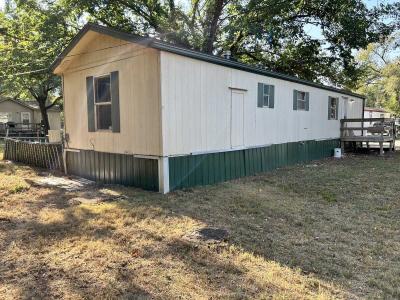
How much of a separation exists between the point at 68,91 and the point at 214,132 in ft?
13.6

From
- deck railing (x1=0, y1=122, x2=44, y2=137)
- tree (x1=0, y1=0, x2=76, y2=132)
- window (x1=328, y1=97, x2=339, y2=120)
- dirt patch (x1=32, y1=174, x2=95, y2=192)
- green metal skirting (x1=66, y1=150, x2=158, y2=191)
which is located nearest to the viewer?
green metal skirting (x1=66, y1=150, x2=158, y2=191)

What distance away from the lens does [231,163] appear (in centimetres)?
879

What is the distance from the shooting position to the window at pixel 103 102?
26.6 feet

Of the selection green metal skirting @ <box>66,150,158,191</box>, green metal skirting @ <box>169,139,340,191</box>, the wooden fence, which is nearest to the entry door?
green metal skirting @ <box>169,139,340,191</box>

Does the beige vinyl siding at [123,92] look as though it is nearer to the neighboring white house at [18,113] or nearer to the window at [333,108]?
the window at [333,108]

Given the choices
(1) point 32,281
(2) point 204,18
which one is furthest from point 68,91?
(2) point 204,18

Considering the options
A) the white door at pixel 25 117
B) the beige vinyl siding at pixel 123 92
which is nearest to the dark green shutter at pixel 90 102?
the beige vinyl siding at pixel 123 92

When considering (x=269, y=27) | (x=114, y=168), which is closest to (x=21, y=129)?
(x=269, y=27)

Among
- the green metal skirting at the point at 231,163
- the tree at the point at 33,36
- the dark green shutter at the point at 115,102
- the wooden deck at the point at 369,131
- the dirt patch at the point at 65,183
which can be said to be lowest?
A: the dirt patch at the point at 65,183

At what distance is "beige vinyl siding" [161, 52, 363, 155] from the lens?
7.02 metres

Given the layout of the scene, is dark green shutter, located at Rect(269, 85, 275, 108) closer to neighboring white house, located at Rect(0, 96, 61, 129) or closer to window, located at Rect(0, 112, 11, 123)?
neighboring white house, located at Rect(0, 96, 61, 129)

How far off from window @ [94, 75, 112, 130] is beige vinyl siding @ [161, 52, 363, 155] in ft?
6.07

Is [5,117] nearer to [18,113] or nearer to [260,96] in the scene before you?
[18,113]

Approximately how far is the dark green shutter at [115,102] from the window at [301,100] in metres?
6.72
